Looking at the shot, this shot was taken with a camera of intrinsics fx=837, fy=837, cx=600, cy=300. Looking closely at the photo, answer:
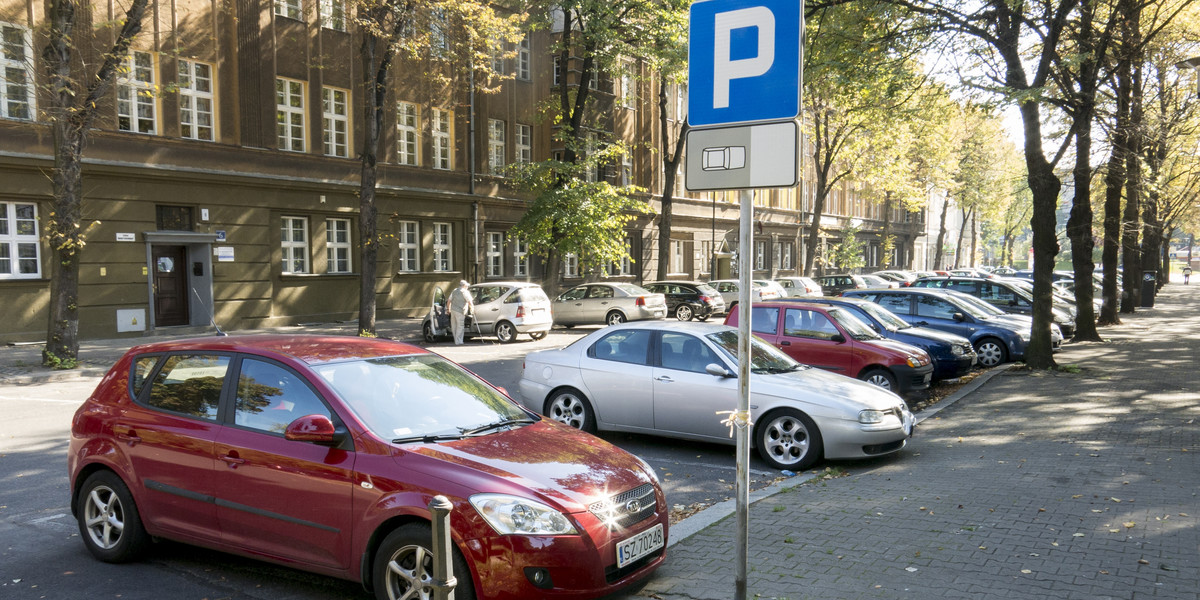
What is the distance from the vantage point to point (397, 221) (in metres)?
27.3

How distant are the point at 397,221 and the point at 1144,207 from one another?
25.1 metres

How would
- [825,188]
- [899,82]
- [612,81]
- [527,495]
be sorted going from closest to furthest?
[527,495] → [899,82] → [612,81] → [825,188]

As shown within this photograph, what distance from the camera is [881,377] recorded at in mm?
11891

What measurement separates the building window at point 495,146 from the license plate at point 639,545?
26.8 metres

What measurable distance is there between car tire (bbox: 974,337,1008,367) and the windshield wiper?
45.2 feet

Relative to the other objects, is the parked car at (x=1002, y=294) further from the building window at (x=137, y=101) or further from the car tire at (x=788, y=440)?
the building window at (x=137, y=101)

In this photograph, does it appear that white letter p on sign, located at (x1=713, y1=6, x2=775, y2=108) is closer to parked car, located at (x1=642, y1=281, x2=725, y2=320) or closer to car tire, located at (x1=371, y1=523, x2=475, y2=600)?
car tire, located at (x1=371, y1=523, x2=475, y2=600)

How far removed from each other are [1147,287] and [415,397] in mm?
38474

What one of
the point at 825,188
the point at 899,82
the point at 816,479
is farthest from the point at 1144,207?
the point at 816,479

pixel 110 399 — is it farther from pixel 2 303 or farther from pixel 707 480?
pixel 2 303

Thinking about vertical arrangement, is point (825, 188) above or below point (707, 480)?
above

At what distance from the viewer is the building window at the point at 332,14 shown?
69.8 feet

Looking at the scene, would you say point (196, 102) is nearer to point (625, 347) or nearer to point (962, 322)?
point (625, 347)

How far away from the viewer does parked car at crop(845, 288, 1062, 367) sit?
54.2 ft
